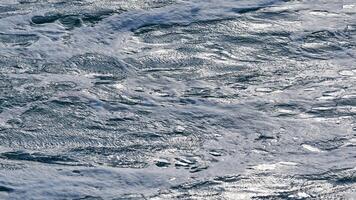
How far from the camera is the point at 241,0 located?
18.4 ft

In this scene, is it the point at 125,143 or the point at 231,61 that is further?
the point at 231,61

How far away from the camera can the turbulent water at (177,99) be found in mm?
3516

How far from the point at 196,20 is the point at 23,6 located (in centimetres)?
113

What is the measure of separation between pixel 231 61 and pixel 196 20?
663mm

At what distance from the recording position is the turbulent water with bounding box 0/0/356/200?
352 cm

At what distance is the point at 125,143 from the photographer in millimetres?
3844

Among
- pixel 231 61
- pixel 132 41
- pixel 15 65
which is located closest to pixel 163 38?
pixel 132 41

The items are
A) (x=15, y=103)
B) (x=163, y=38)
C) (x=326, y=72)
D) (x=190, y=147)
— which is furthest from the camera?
(x=163, y=38)

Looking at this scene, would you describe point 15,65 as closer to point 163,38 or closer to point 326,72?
point 163,38

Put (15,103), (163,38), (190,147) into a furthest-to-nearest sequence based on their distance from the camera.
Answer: (163,38), (15,103), (190,147)

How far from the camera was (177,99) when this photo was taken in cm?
426

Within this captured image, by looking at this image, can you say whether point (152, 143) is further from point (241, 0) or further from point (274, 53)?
point (241, 0)

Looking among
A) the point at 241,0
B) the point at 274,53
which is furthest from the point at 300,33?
the point at 241,0

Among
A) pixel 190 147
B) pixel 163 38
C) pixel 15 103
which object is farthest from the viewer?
pixel 163 38
